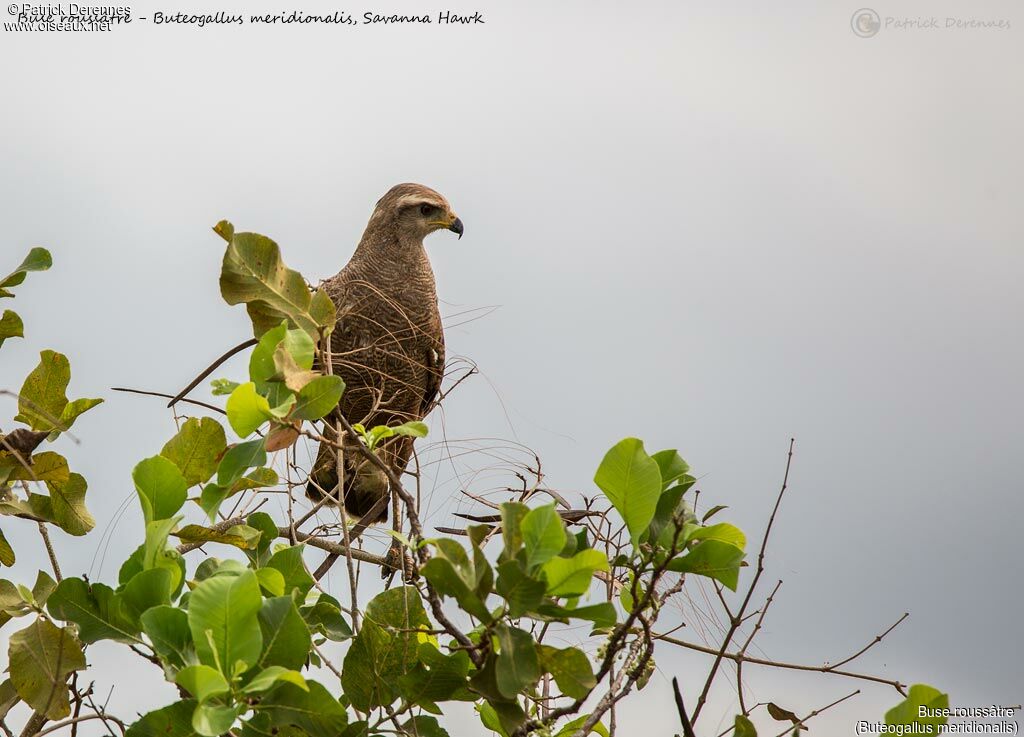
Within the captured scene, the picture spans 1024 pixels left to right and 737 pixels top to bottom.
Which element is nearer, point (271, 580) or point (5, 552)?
point (271, 580)

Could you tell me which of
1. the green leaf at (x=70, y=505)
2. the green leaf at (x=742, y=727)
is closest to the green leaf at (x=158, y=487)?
the green leaf at (x=70, y=505)

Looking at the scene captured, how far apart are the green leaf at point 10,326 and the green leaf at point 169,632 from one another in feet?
4.07

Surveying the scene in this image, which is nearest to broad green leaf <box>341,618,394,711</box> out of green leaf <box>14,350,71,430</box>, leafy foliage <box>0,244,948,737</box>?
leafy foliage <box>0,244,948,737</box>

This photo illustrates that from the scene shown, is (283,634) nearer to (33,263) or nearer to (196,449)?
(196,449)

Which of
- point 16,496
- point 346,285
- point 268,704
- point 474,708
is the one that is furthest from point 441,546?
point 346,285

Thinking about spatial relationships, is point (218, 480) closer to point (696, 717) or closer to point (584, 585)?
point (584, 585)

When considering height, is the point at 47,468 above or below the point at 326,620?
above

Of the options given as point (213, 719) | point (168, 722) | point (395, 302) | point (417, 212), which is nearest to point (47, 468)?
point (168, 722)

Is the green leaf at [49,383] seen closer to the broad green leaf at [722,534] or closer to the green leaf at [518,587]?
the green leaf at [518,587]

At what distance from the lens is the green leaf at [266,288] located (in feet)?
6.57

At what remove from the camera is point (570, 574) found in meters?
1.76

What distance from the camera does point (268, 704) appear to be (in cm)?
176

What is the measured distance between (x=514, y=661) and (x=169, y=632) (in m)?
0.50

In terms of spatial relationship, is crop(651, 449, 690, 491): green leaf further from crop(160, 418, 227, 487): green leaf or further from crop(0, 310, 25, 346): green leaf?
crop(0, 310, 25, 346): green leaf
